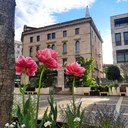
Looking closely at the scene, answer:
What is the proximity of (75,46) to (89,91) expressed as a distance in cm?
1017

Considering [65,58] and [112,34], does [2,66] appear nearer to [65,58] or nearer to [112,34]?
[65,58]

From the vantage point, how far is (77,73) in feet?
7.75

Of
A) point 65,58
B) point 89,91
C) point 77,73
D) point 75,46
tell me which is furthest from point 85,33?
point 77,73

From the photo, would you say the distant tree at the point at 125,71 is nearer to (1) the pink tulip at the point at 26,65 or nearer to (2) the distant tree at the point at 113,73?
(2) the distant tree at the point at 113,73

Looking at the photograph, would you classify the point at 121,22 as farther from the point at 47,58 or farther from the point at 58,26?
the point at 47,58

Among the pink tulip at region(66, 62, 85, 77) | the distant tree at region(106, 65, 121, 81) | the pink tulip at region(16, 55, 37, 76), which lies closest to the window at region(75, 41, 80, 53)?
the distant tree at region(106, 65, 121, 81)

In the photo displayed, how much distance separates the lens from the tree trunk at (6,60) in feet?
7.06

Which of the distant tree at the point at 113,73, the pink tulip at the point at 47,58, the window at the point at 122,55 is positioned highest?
the window at the point at 122,55

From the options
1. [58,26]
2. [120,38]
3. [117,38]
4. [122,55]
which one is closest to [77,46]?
[58,26]

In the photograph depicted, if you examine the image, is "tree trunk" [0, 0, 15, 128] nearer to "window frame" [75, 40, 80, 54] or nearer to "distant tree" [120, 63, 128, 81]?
"distant tree" [120, 63, 128, 81]

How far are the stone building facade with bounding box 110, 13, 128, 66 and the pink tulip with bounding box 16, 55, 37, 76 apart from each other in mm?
36003

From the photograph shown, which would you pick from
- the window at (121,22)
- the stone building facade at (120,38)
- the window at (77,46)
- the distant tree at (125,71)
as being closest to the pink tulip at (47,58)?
the distant tree at (125,71)

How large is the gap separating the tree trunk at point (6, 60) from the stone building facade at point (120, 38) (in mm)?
35843

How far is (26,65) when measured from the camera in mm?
2047
